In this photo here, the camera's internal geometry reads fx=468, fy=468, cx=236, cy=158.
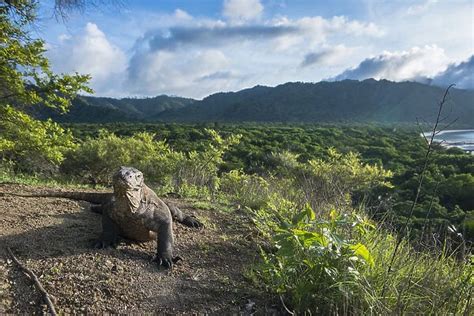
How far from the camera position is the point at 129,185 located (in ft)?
13.2

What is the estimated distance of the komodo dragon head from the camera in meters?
3.99

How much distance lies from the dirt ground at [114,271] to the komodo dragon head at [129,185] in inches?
19.1

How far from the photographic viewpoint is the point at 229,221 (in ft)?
19.1

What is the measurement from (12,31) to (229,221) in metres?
4.03

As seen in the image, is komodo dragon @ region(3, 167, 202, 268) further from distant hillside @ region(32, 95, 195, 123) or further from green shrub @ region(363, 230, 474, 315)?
distant hillside @ region(32, 95, 195, 123)

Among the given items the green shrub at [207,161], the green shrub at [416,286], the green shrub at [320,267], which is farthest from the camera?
the green shrub at [207,161]

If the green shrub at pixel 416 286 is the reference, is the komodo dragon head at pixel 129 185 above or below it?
above

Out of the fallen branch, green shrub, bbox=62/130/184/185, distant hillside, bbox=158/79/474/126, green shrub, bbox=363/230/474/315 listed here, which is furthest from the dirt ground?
distant hillside, bbox=158/79/474/126

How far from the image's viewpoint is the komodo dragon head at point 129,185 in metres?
3.99

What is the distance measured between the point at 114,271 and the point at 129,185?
0.72 meters

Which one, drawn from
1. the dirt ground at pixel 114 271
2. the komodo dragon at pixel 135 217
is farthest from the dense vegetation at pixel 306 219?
the komodo dragon at pixel 135 217

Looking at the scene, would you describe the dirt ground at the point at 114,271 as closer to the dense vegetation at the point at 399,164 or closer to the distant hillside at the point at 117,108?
the dense vegetation at the point at 399,164

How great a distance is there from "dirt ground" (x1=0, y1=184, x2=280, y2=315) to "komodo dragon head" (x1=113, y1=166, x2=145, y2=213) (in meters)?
0.48

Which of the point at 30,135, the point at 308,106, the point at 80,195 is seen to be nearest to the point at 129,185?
the point at 80,195
